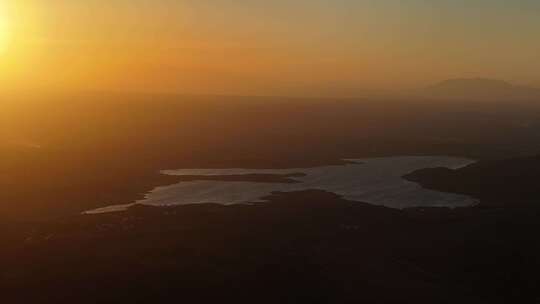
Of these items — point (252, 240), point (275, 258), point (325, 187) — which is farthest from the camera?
point (325, 187)

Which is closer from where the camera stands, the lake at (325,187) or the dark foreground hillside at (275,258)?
the dark foreground hillside at (275,258)

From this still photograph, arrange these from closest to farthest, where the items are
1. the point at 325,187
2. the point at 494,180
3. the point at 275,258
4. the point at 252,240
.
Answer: the point at 275,258
the point at 252,240
the point at 325,187
the point at 494,180

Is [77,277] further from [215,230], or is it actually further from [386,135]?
[386,135]

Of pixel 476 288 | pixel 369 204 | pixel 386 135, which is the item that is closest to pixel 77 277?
pixel 476 288

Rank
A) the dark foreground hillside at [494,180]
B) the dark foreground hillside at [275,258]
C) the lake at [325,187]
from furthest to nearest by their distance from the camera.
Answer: the dark foreground hillside at [494,180] → the lake at [325,187] → the dark foreground hillside at [275,258]

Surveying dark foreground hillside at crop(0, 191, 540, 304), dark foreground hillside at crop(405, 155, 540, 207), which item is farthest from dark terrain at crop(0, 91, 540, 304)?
dark foreground hillside at crop(405, 155, 540, 207)

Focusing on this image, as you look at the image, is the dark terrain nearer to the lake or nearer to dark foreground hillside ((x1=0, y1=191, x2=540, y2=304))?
dark foreground hillside ((x1=0, y1=191, x2=540, y2=304))

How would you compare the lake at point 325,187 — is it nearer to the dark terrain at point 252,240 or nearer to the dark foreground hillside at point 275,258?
the dark terrain at point 252,240

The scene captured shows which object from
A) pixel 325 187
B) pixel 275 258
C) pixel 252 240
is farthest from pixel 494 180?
pixel 275 258

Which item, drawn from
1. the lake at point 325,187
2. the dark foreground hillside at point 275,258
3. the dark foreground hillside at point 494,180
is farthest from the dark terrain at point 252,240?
the lake at point 325,187

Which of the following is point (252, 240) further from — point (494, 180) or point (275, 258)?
point (494, 180)
